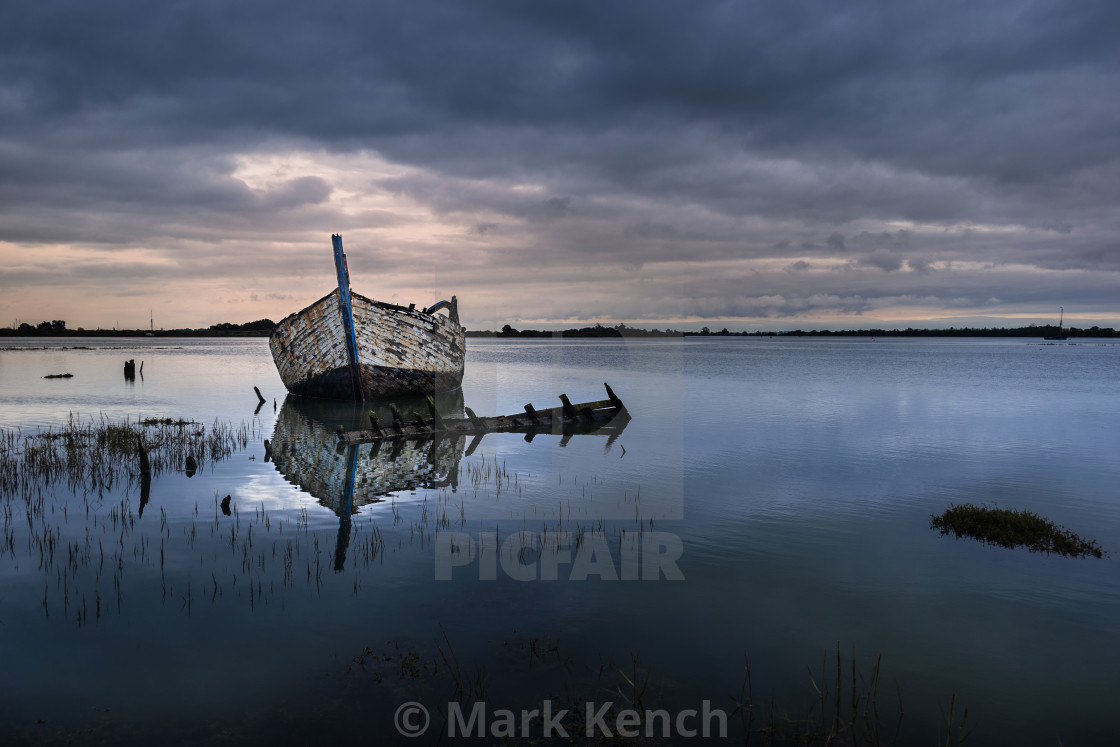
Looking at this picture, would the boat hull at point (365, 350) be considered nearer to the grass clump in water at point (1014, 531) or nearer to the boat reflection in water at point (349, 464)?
the boat reflection in water at point (349, 464)

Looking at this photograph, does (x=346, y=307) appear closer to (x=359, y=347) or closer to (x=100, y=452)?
(x=359, y=347)

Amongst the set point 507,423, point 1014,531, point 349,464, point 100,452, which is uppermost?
point 100,452

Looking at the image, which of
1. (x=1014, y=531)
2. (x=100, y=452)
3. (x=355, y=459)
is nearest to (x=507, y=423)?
(x=355, y=459)

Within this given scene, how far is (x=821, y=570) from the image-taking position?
33.4ft

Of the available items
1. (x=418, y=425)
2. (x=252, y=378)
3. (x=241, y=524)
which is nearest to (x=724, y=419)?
(x=418, y=425)

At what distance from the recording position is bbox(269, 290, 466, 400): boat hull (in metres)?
30.8

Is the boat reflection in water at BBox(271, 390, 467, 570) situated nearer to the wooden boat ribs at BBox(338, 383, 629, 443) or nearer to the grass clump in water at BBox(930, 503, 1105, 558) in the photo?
the wooden boat ribs at BBox(338, 383, 629, 443)

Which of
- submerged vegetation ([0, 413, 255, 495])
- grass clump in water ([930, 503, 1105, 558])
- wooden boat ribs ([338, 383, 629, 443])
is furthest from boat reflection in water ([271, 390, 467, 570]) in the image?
grass clump in water ([930, 503, 1105, 558])

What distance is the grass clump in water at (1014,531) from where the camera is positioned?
36.8 ft

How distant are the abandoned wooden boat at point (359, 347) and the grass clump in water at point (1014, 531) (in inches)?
967

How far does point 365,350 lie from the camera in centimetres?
3075

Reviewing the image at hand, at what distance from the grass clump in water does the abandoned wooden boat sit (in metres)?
24.6

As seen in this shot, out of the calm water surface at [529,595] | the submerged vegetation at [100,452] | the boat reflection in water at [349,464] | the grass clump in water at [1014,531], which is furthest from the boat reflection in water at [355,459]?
the grass clump in water at [1014,531]

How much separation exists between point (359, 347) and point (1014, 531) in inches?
1020
